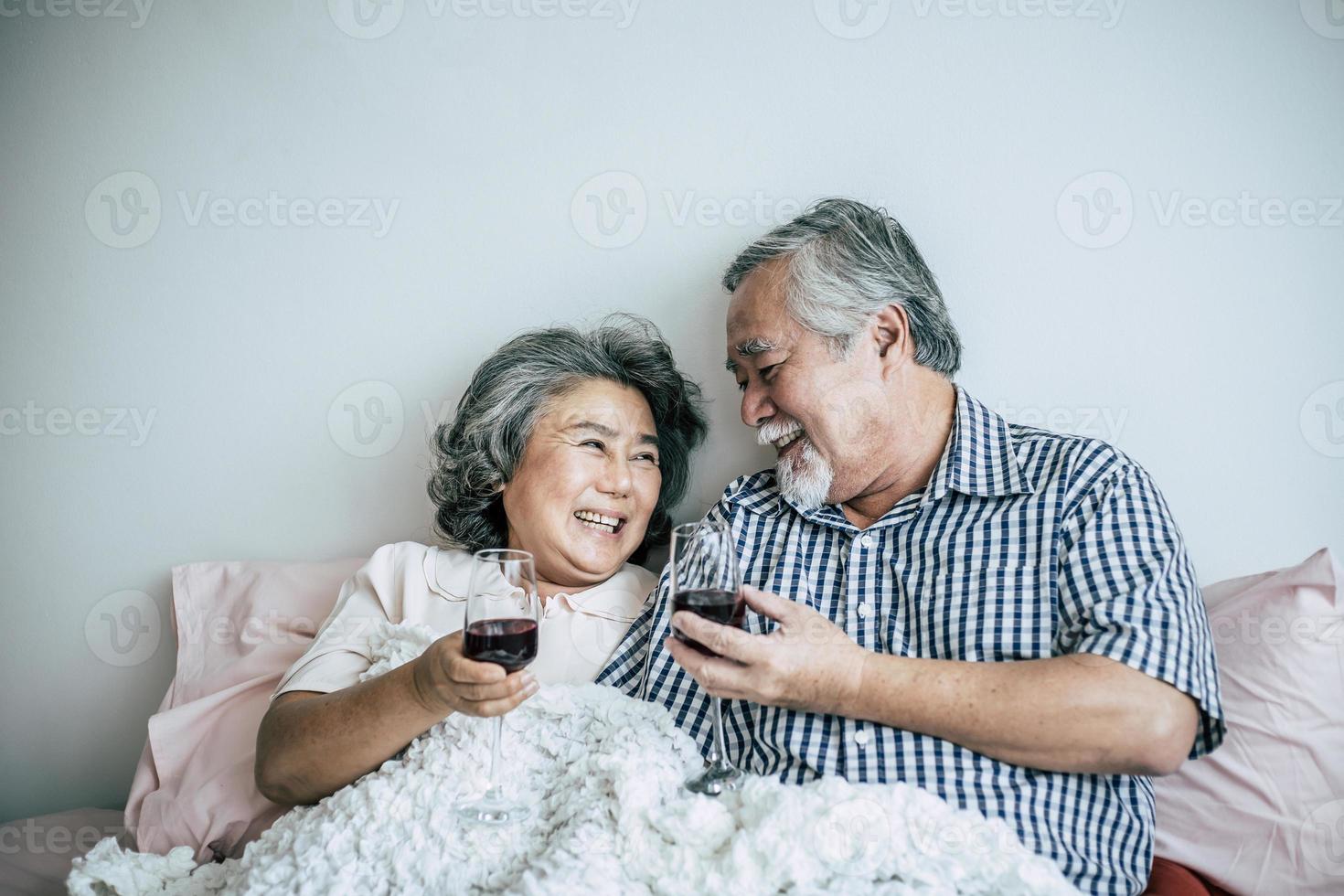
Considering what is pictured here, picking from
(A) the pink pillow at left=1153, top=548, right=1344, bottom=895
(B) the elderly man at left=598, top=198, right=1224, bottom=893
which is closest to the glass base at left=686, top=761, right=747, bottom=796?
(B) the elderly man at left=598, top=198, right=1224, bottom=893

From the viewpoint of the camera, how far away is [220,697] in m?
1.98

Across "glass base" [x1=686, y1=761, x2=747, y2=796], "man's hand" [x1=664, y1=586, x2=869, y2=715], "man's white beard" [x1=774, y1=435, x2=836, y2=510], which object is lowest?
"glass base" [x1=686, y1=761, x2=747, y2=796]

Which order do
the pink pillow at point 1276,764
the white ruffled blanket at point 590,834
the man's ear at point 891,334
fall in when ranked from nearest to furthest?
the white ruffled blanket at point 590,834, the pink pillow at point 1276,764, the man's ear at point 891,334

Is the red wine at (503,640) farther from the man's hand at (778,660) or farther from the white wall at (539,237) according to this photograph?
the white wall at (539,237)

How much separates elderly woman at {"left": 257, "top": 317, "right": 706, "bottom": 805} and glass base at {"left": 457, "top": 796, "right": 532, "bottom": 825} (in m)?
0.28

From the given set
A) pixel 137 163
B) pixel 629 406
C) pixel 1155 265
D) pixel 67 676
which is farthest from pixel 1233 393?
pixel 67 676

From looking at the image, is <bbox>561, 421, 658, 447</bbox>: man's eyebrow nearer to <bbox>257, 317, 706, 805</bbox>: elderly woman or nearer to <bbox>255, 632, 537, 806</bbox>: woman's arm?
<bbox>257, 317, 706, 805</bbox>: elderly woman

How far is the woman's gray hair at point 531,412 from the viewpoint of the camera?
2004 mm

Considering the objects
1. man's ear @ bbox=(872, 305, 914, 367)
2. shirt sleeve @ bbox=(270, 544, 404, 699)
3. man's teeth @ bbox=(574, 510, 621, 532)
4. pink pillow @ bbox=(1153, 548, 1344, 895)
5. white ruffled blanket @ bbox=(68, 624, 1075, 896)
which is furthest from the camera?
man's teeth @ bbox=(574, 510, 621, 532)

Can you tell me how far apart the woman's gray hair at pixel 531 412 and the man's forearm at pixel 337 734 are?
0.56m

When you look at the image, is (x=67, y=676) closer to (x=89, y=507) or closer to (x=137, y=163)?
(x=89, y=507)

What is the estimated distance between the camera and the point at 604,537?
195 cm

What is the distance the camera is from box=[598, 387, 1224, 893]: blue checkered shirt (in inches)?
55.9

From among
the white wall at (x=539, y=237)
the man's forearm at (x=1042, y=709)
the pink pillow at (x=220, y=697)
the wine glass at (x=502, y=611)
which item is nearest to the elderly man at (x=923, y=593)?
the man's forearm at (x=1042, y=709)
